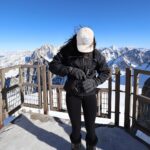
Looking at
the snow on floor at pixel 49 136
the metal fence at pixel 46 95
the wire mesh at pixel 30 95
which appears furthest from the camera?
the wire mesh at pixel 30 95

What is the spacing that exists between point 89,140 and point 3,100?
9.08 feet

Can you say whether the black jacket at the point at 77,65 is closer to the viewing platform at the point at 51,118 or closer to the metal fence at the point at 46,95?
the viewing platform at the point at 51,118

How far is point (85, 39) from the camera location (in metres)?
2.52

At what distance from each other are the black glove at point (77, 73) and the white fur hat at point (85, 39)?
0.25 metres

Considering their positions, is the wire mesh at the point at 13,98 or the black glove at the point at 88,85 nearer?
the black glove at the point at 88,85

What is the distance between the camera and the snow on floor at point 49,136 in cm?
350

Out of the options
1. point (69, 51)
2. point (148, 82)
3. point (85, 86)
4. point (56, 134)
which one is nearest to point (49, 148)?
point (56, 134)

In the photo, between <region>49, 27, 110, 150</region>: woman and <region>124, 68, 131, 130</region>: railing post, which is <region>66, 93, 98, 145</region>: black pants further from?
<region>124, 68, 131, 130</region>: railing post

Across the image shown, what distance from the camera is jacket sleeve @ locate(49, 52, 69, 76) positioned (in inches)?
104

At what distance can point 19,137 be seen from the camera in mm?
3887

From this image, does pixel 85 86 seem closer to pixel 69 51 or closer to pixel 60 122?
pixel 69 51

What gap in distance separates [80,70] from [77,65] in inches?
3.0

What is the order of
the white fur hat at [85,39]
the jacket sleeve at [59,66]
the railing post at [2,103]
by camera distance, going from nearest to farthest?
the white fur hat at [85,39] → the jacket sleeve at [59,66] → the railing post at [2,103]

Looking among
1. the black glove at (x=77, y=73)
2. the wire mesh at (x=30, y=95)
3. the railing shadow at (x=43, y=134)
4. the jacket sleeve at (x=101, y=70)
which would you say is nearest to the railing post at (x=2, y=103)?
the railing shadow at (x=43, y=134)
